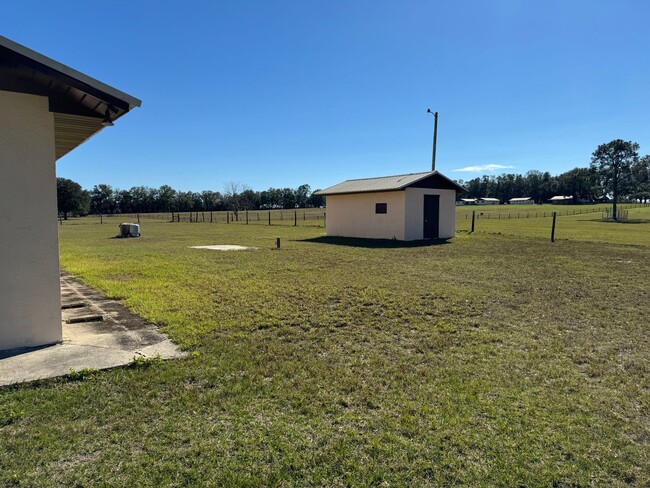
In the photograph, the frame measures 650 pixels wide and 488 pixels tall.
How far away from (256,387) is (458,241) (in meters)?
15.8

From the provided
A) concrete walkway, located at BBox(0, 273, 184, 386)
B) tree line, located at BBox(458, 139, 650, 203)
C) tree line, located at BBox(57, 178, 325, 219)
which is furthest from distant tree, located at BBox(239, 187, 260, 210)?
concrete walkway, located at BBox(0, 273, 184, 386)

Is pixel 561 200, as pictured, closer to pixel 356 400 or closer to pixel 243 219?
pixel 243 219

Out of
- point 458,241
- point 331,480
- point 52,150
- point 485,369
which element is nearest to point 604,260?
point 458,241

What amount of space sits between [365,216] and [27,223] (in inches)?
640

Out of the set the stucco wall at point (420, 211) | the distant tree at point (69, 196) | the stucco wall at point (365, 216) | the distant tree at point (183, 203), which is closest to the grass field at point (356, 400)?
the stucco wall at point (420, 211)

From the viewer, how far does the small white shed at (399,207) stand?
1778 cm

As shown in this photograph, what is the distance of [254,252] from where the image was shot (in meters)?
13.6

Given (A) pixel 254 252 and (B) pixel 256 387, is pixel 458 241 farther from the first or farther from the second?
(B) pixel 256 387

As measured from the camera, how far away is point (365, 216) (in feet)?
64.1

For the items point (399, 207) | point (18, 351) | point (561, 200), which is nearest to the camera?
point (18, 351)

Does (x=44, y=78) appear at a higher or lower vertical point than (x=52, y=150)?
higher

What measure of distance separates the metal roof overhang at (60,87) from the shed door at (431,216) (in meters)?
15.3

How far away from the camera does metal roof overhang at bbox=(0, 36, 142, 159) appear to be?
3.74 meters

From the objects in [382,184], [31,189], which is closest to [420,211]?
[382,184]
